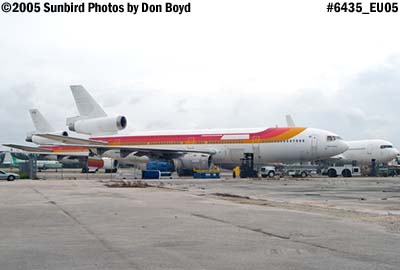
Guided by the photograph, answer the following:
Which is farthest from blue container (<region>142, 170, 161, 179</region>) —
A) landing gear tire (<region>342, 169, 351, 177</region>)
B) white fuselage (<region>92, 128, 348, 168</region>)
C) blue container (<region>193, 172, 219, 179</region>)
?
landing gear tire (<region>342, 169, 351, 177</region>)

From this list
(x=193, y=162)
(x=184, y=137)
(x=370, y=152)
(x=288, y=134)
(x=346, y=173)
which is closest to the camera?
(x=288, y=134)

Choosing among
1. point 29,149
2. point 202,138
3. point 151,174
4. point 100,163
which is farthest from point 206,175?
point 29,149

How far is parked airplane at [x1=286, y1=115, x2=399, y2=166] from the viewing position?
53375 millimetres

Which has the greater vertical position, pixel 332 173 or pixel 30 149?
pixel 30 149

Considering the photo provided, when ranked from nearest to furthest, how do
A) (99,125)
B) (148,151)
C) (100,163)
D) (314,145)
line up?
(314,145) < (148,151) < (99,125) < (100,163)

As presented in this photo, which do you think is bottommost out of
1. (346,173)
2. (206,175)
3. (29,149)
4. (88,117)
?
(206,175)

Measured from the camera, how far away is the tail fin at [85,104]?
58094 mm

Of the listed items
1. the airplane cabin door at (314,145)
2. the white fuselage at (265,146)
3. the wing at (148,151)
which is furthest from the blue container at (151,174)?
the airplane cabin door at (314,145)

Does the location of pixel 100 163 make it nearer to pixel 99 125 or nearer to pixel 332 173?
pixel 99 125

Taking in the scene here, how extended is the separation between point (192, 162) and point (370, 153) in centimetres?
1788

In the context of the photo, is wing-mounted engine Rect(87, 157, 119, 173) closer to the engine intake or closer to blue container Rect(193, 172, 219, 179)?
the engine intake

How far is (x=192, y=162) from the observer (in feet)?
160

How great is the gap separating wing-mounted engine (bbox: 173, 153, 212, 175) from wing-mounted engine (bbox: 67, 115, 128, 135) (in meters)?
8.76

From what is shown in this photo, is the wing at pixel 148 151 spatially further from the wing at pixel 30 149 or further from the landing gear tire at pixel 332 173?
the wing at pixel 30 149
